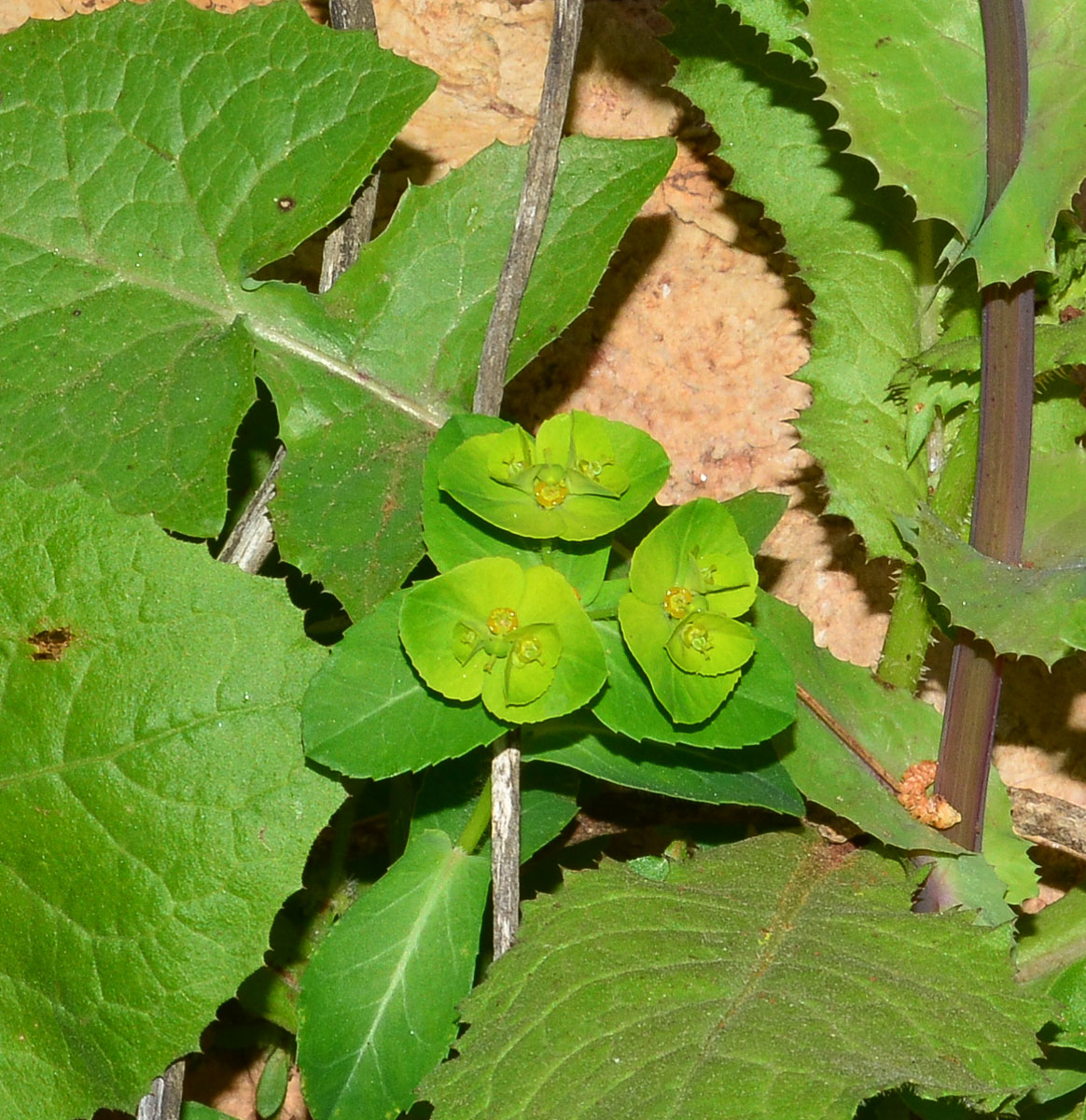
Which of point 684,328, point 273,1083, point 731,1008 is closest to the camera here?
point 731,1008

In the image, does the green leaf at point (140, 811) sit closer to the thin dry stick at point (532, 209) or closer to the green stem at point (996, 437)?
the thin dry stick at point (532, 209)

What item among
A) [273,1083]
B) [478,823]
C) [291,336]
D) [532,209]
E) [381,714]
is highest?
[532,209]

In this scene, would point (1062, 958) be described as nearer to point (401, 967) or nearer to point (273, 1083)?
point (401, 967)

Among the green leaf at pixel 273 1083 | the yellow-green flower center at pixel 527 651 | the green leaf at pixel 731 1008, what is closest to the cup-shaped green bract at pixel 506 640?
the yellow-green flower center at pixel 527 651

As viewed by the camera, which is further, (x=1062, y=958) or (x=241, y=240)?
(x=1062, y=958)

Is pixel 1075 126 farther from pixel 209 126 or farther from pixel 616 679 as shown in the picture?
pixel 209 126

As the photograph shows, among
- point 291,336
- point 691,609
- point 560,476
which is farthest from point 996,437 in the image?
point 291,336

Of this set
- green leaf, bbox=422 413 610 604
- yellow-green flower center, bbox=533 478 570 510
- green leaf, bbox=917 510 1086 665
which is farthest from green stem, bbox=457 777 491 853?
green leaf, bbox=917 510 1086 665
